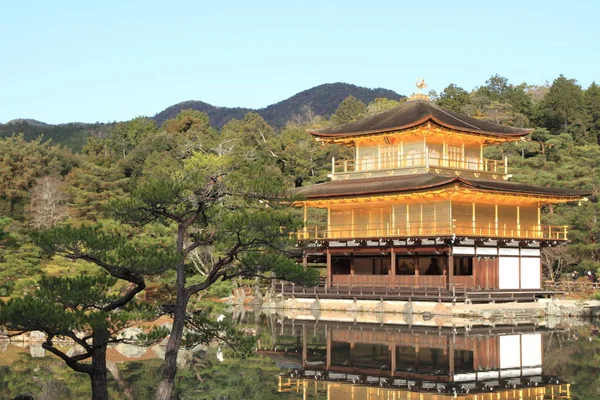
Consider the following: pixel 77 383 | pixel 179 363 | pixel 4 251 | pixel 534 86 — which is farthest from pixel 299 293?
pixel 534 86

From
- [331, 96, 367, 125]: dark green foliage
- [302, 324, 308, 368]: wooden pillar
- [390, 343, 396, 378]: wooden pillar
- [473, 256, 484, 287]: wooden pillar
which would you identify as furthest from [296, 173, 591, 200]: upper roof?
[331, 96, 367, 125]: dark green foliage

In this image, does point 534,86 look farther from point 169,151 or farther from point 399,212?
point 399,212

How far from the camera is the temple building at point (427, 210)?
38125 millimetres

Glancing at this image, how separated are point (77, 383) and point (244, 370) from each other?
4379 millimetres

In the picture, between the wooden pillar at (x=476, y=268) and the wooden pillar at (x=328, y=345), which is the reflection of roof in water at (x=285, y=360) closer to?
the wooden pillar at (x=328, y=345)

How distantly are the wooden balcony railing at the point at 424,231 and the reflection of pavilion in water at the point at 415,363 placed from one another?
6.60 metres

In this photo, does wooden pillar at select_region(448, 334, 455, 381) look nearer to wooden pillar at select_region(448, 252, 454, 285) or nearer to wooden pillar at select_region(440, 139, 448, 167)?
wooden pillar at select_region(448, 252, 454, 285)

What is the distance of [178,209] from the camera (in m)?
15.1

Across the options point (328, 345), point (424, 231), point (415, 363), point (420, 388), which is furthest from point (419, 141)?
point (420, 388)

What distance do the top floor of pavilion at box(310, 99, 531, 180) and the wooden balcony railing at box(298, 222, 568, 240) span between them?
2.83m

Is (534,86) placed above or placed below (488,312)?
above

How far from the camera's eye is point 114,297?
14156mm

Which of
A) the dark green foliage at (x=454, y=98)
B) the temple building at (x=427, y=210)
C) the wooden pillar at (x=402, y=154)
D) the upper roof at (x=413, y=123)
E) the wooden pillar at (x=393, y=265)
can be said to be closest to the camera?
the temple building at (x=427, y=210)

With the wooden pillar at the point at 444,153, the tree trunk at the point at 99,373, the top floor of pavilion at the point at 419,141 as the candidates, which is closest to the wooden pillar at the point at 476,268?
the top floor of pavilion at the point at 419,141
